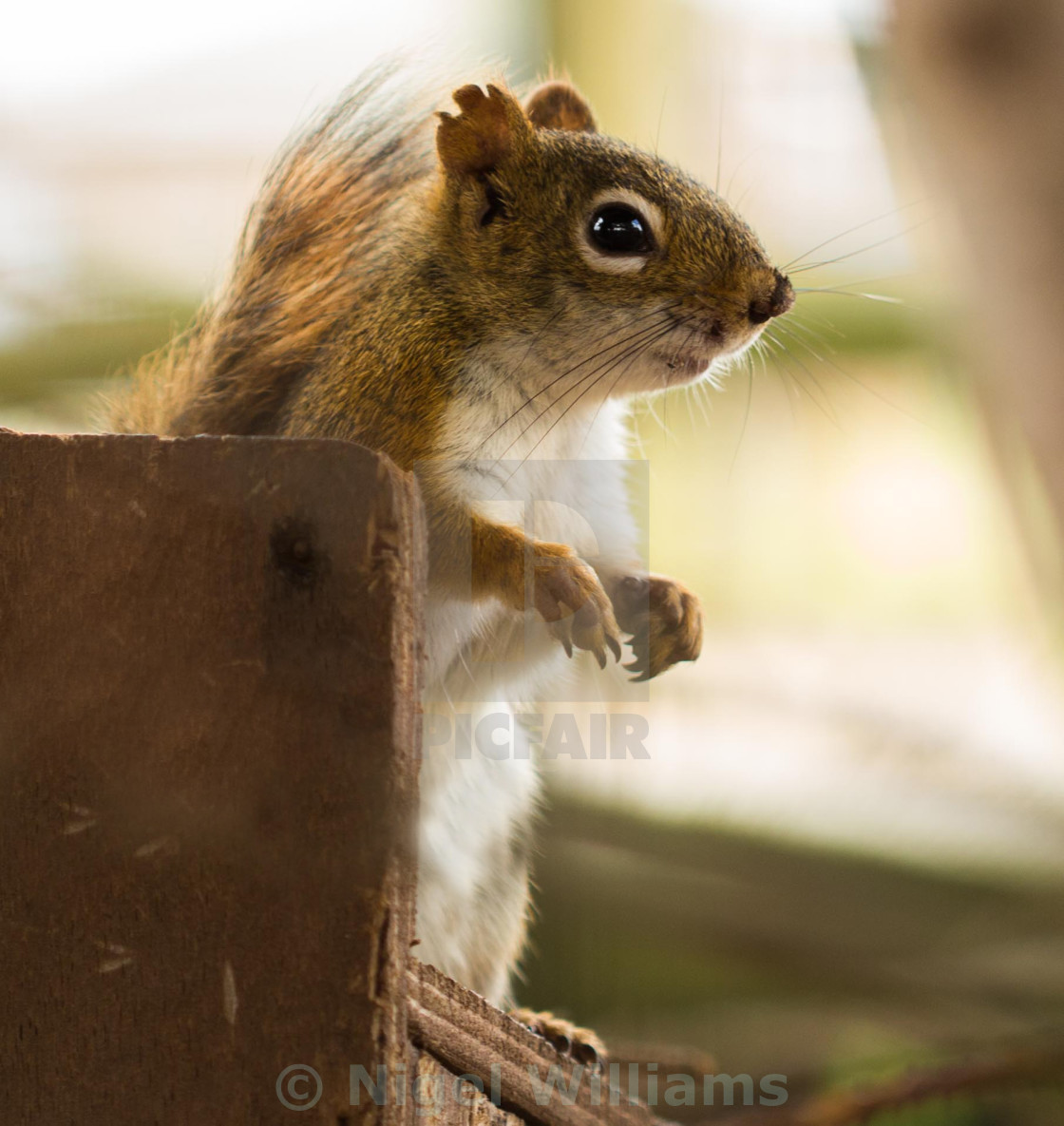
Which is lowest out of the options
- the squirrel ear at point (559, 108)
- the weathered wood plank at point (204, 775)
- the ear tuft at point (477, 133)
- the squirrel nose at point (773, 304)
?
the weathered wood plank at point (204, 775)

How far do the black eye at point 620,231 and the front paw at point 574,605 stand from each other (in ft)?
1.03

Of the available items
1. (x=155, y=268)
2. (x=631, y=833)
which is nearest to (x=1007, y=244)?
(x=631, y=833)

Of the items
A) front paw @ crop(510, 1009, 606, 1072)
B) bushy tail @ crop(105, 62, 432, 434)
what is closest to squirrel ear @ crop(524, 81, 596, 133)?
bushy tail @ crop(105, 62, 432, 434)

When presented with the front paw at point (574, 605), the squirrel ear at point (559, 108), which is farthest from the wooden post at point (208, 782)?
the squirrel ear at point (559, 108)

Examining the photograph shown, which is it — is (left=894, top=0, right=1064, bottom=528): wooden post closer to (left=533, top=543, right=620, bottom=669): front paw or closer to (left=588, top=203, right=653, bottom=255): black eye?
(left=588, top=203, right=653, bottom=255): black eye

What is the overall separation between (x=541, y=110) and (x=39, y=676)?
80 cm

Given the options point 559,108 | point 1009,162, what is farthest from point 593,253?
point 1009,162

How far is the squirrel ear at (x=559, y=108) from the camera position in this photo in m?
1.14

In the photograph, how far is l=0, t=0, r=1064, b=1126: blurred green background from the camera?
1.79 meters

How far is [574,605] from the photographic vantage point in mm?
749

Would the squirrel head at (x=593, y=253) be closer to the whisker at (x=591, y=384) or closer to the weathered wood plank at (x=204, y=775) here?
the whisker at (x=591, y=384)

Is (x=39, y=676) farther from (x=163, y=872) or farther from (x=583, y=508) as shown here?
(x=583, y=508)

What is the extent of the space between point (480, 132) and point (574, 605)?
1.55ft

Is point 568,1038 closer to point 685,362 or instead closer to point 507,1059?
point 507,1059
